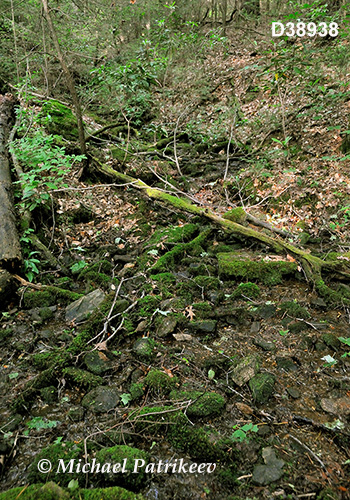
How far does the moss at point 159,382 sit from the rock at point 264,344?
3.72 ft

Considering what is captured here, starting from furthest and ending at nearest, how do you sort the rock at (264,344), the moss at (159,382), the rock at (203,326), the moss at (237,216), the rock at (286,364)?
the moss at (237,216), the rock at (203,326), the rock at (264,344), the rock at (286,364), the moss at (159,382)

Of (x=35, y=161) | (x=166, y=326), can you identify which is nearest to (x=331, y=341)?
(x=166, y=326)

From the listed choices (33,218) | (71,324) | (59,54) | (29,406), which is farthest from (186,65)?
(29,406)

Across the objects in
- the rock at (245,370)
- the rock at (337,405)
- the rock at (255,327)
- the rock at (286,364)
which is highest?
the rock at (245,370)

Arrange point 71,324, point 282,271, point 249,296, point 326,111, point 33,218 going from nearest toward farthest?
1. point 71,324
2. point 249,296
3. point 282,271
4. point 33,218
5. point 326,111

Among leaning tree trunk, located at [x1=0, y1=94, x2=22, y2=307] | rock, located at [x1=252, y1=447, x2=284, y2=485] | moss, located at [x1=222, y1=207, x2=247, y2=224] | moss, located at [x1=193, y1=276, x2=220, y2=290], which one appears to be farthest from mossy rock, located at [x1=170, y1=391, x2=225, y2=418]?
moss, located at [x1=222, y1=207, x2=247, y2=224]

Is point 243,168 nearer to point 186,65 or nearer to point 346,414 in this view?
point 346,414

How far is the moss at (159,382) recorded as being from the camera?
2871 mm

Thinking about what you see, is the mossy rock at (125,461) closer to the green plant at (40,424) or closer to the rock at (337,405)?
the green plant at (40,424)

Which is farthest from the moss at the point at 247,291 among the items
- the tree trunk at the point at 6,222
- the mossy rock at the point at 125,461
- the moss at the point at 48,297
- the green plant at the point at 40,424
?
the tree trunk at the point at 6,222

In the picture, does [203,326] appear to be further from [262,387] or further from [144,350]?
[262,387]

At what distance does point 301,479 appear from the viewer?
81.7 inches

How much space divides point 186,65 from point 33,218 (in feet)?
35.8

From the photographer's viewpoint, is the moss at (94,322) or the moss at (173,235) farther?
the moss at (173,235)
